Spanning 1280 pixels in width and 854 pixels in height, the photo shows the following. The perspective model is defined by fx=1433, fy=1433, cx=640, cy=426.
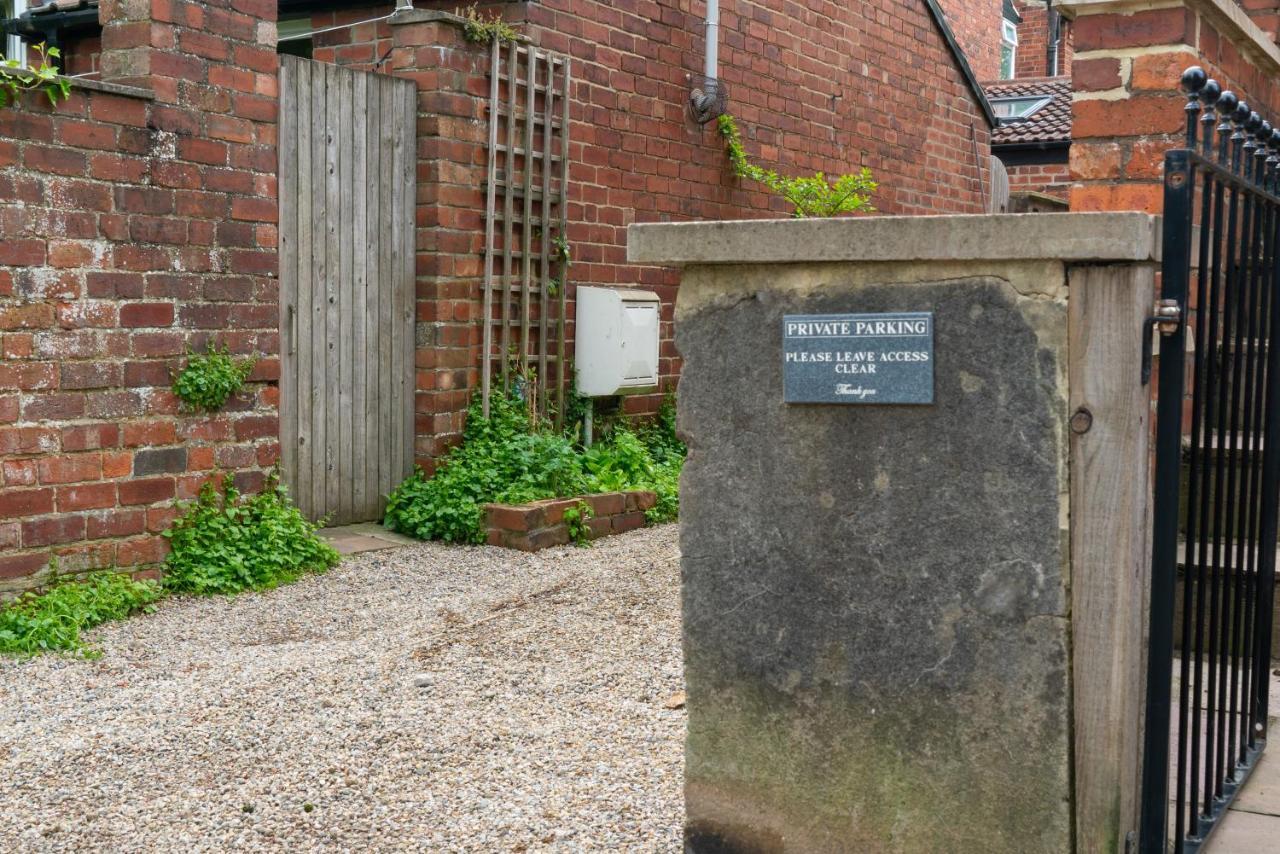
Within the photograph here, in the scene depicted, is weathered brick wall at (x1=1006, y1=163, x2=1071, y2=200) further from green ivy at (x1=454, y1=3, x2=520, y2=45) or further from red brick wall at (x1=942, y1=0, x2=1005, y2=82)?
green ivy at (x1=454, y1=3, x2=520, y2=45)

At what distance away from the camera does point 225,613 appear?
5.71 m

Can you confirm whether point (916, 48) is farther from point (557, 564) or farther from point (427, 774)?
point (427, 774)

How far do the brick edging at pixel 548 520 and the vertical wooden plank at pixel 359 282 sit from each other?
0.70 m

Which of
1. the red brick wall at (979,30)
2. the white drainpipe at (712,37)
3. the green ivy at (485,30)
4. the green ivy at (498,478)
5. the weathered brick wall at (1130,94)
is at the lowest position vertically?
the green ivy at (498,478)

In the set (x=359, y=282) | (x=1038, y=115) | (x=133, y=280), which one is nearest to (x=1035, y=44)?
(x=1038, y=115)

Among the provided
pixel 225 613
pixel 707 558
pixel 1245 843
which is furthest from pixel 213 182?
pixel 1245 843

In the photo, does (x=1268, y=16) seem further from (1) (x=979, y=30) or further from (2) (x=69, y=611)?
(1) (x=979, y=30)

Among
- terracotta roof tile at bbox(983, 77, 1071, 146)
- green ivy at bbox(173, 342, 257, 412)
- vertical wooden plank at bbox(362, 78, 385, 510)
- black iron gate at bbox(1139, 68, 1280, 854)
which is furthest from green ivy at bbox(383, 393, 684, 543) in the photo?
terracotta roof tile at bbox(983, 77, 1071, 146)

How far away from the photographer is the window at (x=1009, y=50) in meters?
25.4

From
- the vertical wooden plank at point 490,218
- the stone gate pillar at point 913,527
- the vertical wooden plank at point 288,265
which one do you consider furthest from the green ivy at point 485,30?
the stone gate pillar at point 913,527

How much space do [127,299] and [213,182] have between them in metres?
0.69

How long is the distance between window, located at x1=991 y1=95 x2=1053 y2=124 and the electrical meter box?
45.7ft

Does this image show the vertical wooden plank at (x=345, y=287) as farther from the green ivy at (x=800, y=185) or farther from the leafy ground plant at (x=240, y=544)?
the green ivy at (x=800, y=185)

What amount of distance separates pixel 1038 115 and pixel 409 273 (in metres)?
15.5
